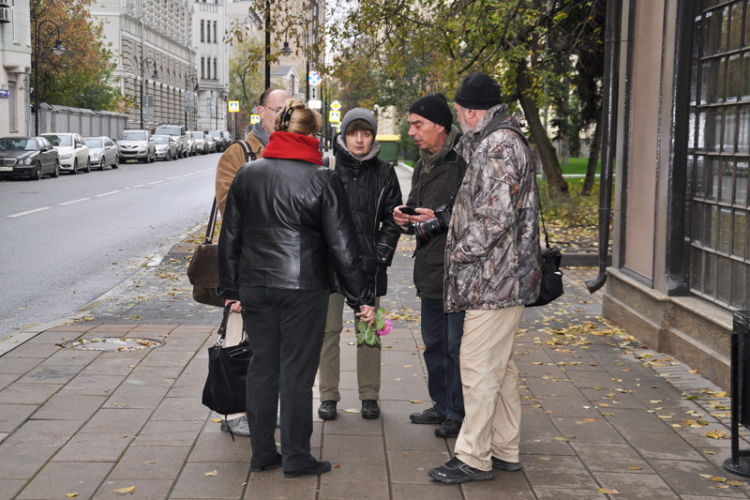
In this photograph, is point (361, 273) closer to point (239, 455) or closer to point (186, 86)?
point (239, 455)

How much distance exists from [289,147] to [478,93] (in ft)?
3.15

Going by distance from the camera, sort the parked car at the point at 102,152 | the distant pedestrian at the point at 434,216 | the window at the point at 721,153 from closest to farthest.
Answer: the distant pedestrian at the point at 434,216 < the window at the point at 721,153 < the parked car at the point at 102,152

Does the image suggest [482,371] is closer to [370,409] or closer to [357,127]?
[370,409]

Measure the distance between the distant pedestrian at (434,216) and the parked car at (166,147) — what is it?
4875cm

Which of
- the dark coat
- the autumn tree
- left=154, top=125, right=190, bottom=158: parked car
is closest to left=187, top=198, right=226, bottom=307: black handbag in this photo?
the dark coat

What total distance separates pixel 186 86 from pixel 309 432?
94.2 metres

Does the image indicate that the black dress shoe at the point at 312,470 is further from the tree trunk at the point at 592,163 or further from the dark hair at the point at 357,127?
the tree trunk at the point at 592,163

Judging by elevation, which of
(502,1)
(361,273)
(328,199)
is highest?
(502,1)

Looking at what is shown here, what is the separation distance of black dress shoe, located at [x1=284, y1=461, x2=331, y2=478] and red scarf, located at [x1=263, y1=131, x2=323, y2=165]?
1.46 m

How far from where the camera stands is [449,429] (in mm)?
5234

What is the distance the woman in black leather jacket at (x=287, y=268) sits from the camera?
435 centimetres

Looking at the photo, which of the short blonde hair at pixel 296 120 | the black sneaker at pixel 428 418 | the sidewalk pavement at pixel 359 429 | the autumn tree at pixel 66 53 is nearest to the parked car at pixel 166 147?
the autumn tree at pixel 66 53

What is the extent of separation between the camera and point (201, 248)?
5.38 m

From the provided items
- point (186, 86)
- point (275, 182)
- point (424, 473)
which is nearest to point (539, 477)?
point (424, 473)
